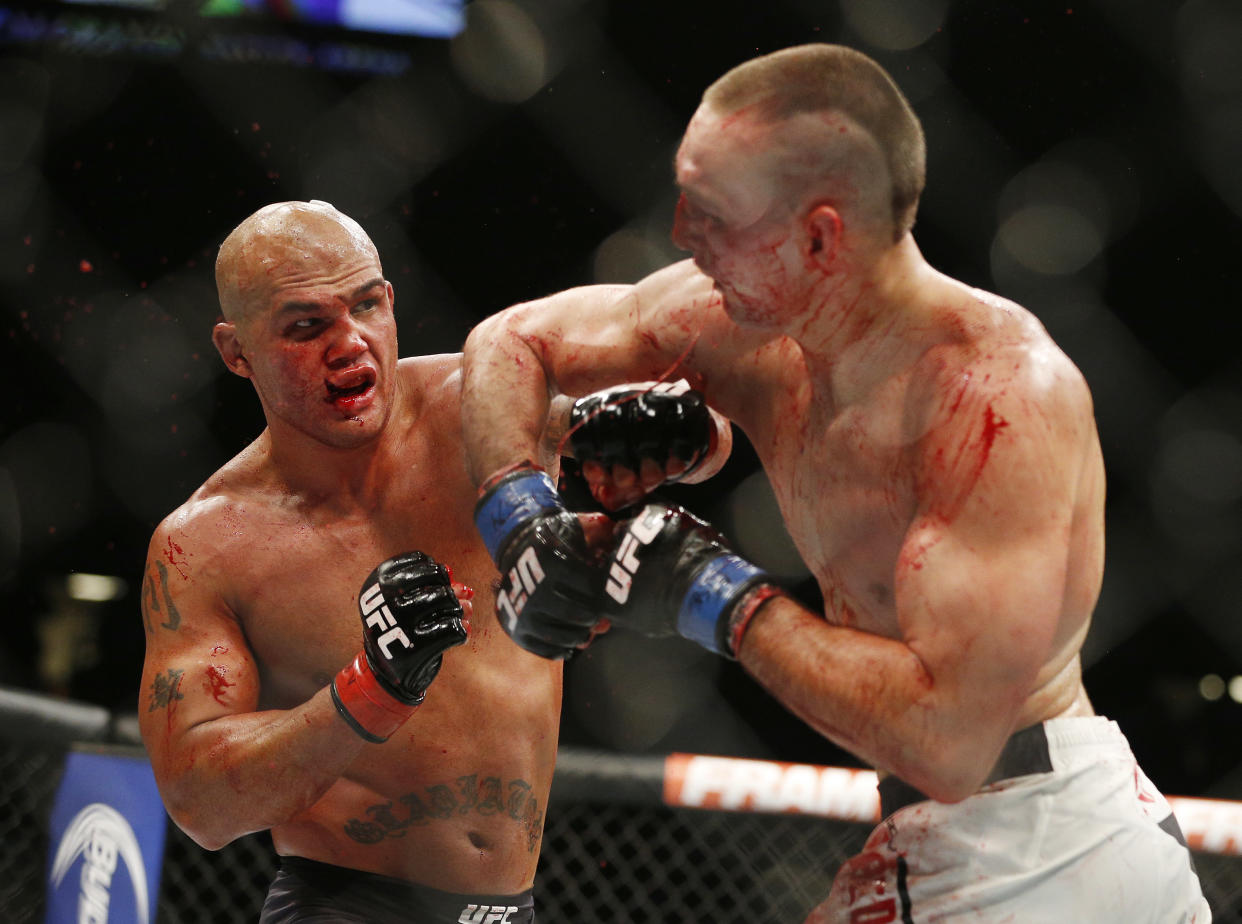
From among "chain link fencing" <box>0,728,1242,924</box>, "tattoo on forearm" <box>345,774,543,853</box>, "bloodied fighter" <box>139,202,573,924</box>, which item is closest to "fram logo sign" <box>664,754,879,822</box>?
"chain link fencing" <box>0,728,1242,924</box>

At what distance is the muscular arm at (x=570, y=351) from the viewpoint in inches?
55.8

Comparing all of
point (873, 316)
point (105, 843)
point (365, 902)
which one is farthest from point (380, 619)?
point (105, 843)

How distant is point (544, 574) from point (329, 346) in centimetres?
64

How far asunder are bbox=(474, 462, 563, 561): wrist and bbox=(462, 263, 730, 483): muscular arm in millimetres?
24

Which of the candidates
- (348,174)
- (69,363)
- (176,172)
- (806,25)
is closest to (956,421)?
(806,25)

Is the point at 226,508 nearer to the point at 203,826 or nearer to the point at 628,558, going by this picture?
the point at 203,826

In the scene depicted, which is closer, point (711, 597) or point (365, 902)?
point (711, 597)

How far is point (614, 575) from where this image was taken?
1233 millimetres

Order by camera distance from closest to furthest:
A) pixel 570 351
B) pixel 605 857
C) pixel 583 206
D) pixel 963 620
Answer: pixel 963 620 < pixel 570 351 < pixel 605 857 < pixel 583 206

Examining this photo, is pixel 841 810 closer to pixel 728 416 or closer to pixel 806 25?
pixel 728 416

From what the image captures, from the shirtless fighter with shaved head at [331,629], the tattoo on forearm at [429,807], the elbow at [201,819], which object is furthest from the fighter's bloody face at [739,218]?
the elbow at [201,819]

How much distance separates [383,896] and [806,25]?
2.68 metres

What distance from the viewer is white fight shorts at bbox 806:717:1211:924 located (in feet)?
3.87

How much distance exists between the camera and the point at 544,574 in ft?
4.03
